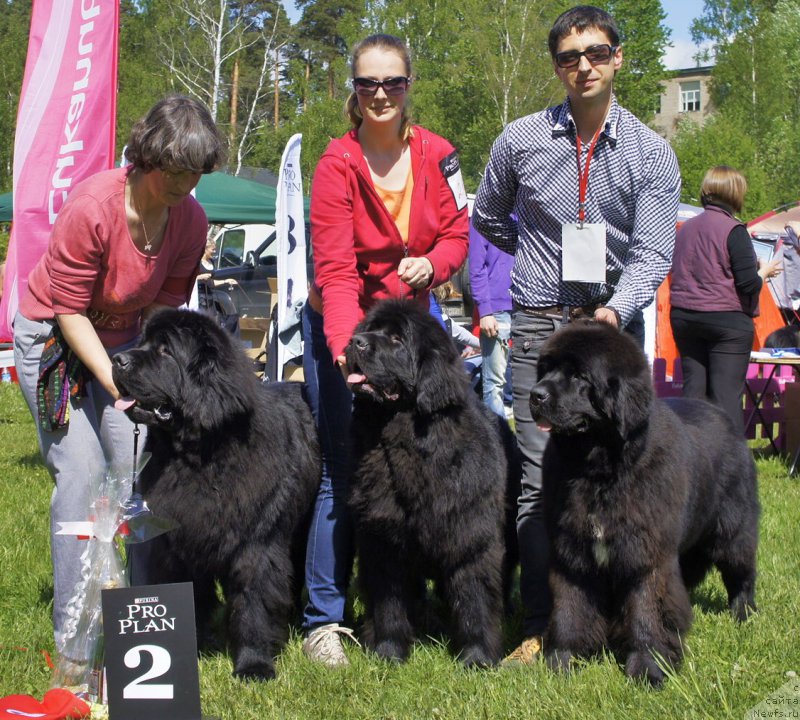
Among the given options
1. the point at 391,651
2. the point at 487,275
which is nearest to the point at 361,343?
the point at 391,651

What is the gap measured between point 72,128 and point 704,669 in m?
4.62

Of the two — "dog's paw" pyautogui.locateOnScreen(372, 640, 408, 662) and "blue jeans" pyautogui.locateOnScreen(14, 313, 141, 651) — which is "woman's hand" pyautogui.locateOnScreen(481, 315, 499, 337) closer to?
"dog's paw" pyautogui.locateOnScreen(372, 640, 408, 662)

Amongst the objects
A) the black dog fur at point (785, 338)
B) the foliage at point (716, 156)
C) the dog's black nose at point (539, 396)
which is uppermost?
the foliage at point (716, 156)

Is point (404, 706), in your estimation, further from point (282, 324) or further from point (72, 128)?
point (282, 324)

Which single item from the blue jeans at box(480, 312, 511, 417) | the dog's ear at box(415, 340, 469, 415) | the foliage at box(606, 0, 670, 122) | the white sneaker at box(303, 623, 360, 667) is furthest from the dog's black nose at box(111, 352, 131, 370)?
the foliage at box(606, 0, 670, 122)

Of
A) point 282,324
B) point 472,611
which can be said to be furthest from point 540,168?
point 282,324

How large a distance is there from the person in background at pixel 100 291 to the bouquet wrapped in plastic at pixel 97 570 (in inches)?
4.2

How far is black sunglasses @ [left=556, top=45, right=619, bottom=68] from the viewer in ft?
11.0

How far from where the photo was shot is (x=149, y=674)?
2.94 meters

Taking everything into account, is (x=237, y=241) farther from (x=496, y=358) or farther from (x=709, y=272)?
(x=709, y=272)

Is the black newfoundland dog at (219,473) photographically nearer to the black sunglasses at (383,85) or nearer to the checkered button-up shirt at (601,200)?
the black sunglasses at (383,85)

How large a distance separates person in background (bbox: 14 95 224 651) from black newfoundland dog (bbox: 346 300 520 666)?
86 cm

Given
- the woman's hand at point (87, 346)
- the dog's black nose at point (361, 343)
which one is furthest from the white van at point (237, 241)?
the dog's black nose at point (361, 343)

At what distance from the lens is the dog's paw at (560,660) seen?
338 centimetres
